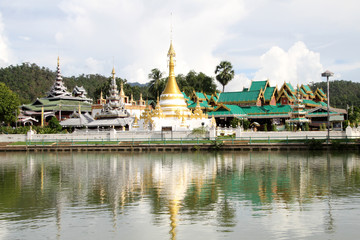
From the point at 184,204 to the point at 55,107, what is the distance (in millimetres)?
69377

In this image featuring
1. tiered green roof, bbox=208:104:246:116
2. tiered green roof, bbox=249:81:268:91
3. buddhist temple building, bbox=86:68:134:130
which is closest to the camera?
buddhist temple building, bbox=86:68:134:130

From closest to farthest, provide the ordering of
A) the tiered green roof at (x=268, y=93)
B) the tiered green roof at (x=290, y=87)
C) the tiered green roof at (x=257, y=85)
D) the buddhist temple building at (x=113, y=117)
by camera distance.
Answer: the buddhist temple building at (x=113, y=117), the tiered green roof at (x=290, y=87), the tiered green roof at (x=268, y=93), the tiered green roof at (x=257, y=85)

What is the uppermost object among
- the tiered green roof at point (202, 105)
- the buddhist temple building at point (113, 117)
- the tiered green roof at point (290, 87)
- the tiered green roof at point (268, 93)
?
the tiered green roof at point (290, 87)

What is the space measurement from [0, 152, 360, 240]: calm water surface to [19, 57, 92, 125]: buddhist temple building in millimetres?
56061

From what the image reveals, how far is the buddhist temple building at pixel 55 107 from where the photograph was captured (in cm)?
7969

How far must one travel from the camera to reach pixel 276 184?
63.0 feet

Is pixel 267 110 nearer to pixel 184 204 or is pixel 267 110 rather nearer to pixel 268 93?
pixel 268 93

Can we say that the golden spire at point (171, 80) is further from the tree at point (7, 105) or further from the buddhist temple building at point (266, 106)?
the tree at point (7, 105)

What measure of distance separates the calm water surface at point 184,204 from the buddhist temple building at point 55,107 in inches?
2207

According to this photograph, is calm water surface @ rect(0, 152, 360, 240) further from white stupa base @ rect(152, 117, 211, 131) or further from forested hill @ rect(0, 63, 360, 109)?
forested hill @ rect(0, 63, 360, 109)

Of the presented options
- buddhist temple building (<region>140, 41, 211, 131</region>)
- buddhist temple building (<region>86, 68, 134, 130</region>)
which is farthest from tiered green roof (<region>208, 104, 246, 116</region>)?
buddhist temple building (<region>86, 68, 134, 130</region>)

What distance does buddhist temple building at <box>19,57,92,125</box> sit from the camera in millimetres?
79688

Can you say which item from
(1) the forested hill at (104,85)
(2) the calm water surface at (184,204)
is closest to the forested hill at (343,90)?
(1) the forested hill at (104,85)

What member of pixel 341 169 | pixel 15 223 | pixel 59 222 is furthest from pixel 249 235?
pixel 341 169
